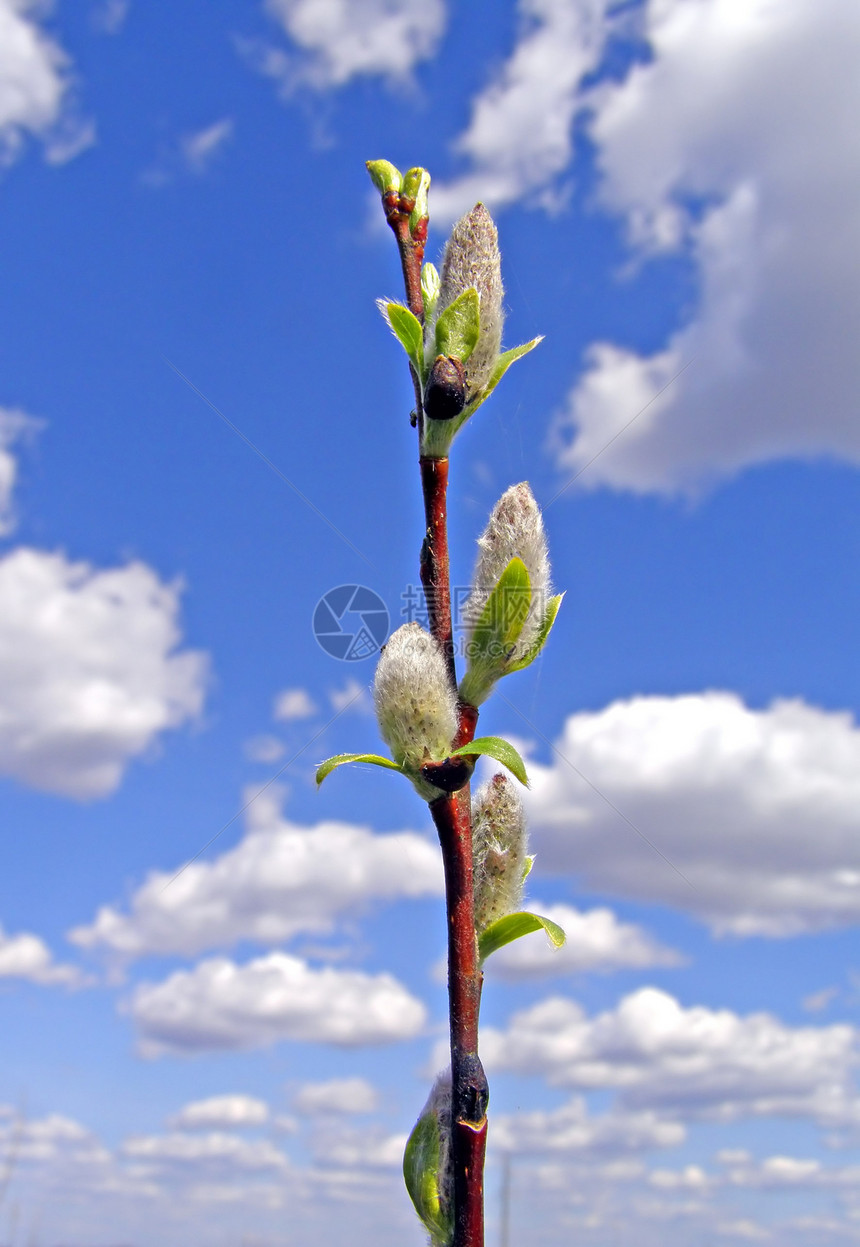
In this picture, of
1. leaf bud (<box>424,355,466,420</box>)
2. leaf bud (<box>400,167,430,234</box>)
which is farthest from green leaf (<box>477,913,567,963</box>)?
leaf bud (<box>400,167,430,234</box>)

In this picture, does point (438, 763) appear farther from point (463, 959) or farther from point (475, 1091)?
point (475, 1091)

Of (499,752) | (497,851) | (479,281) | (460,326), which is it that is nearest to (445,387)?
(460,326)

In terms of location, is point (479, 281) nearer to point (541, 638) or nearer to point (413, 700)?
point (541, 638)

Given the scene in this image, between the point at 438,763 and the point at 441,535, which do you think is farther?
the point at 441,535

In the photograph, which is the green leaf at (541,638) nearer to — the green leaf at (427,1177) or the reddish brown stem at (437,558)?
the reddish brown stem at (437,558)

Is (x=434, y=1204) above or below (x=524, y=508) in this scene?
below

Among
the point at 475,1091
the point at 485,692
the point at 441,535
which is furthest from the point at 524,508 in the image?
the point at 475,1091

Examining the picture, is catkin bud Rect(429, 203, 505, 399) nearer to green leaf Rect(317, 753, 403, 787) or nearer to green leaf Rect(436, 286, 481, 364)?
green leaf Rect(436, 286, 481, 364)
